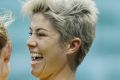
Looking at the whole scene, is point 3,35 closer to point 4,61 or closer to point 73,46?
point 4,61

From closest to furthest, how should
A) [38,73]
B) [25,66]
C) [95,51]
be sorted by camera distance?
[38,73], [25,66], [95,51]

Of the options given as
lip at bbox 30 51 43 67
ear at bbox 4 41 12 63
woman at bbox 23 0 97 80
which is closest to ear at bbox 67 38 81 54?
woman at bbox 23 0 97 80

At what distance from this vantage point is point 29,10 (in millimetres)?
3561

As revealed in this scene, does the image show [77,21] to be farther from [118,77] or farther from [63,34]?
[118,77]

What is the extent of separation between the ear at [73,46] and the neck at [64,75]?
87mm

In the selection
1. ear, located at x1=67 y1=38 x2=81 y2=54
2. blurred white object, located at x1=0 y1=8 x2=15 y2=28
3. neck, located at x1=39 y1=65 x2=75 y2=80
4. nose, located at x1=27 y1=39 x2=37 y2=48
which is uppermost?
blurred white object, located at x1=0 y1=8 x2=15 y2=28

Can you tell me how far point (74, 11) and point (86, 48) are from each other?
224 millimetres

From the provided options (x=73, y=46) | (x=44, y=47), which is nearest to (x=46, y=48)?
(x=44, y=47)

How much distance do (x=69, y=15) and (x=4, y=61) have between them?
0.44m

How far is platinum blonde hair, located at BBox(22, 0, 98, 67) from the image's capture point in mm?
3516

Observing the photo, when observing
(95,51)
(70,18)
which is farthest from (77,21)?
(95,51)

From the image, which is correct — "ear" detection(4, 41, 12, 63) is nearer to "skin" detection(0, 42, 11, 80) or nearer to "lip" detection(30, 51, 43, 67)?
"skin" detection(0, 42, 11, 80)

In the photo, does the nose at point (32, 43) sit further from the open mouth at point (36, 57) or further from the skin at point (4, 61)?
the skin at point (4, 61)

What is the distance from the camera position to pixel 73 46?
3564 mm
